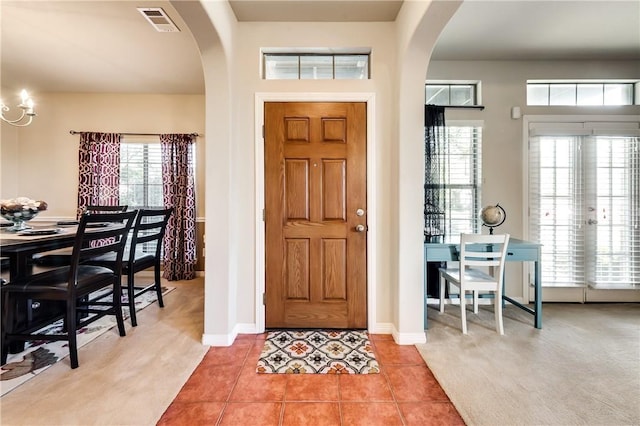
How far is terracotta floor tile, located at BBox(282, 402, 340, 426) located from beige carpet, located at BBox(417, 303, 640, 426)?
0.69m

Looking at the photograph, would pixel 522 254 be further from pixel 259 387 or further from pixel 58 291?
pixel 58 291

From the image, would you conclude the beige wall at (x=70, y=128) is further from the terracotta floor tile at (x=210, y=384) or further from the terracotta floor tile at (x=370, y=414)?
the terracotta floor tile at (x=370, y=414)

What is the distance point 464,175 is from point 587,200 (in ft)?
4.63

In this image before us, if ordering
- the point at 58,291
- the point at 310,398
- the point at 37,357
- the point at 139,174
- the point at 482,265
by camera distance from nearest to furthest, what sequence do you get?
the point at 310,398 < the point at 58,291 < the point at 37,357 < the point at 482,265 < the point at 139,174

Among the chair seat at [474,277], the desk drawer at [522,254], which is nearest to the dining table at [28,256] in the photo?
the chair seat at [474,277]

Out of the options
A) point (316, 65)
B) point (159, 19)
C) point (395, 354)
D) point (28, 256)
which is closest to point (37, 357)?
point (28, 256)

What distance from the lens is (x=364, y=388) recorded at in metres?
1.68

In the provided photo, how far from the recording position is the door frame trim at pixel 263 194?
7.82 ft

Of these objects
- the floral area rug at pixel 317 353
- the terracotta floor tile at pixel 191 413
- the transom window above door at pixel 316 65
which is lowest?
the terracotta floor tile at pixel 191 413

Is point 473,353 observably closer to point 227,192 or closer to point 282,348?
point 282,348

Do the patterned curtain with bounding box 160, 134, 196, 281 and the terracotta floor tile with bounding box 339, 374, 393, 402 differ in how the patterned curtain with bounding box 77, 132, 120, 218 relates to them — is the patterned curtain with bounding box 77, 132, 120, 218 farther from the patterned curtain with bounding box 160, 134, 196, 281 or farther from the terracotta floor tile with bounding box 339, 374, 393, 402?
the terracotta floor tile with bounding box 339, 374, 393, 402

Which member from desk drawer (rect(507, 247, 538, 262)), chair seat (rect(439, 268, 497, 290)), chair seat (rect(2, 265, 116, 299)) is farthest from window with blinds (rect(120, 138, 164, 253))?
desk drawer (rect(507, 247, 538, 262))

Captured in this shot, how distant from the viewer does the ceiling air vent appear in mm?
2277

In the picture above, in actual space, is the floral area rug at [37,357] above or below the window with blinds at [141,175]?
below
